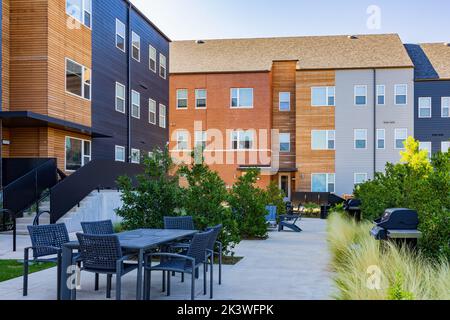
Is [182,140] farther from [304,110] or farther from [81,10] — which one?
[81,10]

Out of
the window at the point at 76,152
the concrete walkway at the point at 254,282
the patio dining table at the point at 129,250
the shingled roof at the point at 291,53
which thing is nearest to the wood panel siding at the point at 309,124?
the shingled roof at the point at 291,53

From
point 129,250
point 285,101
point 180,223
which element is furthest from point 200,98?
point 129,250

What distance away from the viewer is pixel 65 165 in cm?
1947

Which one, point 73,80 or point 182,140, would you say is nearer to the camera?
point 73,80

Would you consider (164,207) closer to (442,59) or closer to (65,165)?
(65,165)

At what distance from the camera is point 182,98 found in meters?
38.0

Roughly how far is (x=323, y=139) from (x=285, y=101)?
411 cm

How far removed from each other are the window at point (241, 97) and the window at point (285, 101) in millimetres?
2498

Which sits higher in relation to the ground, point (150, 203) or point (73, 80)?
point (73, 80)

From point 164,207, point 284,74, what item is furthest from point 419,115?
point 164,207

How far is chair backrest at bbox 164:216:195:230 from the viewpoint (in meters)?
9.62

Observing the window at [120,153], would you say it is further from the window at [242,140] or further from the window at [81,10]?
the window at [242,140]

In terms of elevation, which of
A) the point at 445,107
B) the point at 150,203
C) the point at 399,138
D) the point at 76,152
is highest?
the point at 445,107

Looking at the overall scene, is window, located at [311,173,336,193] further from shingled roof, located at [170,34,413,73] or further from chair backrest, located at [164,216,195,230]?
chair backrest, located at [164,216,195,230]
